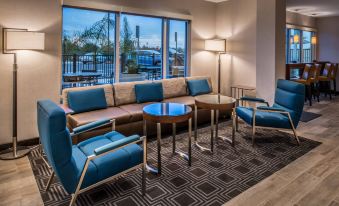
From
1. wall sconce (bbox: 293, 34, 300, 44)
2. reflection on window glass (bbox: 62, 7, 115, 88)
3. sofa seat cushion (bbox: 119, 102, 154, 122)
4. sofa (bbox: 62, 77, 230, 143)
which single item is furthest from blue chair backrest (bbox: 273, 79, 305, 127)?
wall sconce (bbox: 293, 34, 300, 44)

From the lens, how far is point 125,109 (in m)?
4.00

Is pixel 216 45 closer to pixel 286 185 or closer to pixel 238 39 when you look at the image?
pixel 238 39

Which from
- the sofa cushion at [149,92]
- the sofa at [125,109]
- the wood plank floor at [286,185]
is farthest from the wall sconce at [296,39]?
the sofa cushion at [149,92]

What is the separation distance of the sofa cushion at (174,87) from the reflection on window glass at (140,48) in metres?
0.55

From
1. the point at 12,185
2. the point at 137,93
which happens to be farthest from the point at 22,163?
the point at 137,93

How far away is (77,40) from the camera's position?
4273 mm

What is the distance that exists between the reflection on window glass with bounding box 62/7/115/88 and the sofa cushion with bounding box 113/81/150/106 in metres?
0.52

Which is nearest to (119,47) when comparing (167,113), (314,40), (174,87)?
(174,87)

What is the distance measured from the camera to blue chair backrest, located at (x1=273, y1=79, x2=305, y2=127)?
3.71m

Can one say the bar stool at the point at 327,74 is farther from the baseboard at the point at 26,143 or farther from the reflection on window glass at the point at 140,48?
the baseboard at the point at 26,143

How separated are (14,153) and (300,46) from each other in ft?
29.9

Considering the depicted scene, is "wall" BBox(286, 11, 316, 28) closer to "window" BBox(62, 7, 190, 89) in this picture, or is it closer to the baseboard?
"window" BBox(62, 7, 190, 89)

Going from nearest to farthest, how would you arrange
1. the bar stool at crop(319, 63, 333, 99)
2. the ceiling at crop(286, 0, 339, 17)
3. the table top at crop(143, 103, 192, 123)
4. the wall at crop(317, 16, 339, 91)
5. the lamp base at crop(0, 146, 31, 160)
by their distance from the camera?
the table top at crop(143, 103, 192, 123)
the lamp base at crop(0, 146, 31, 160)
the ceiling at crop(286, 0, 339, 17)
the bar stool at crop(319, 63, 333, 99)
the wall at crop(317, 16, 339, 91)

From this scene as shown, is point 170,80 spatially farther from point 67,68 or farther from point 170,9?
point 67,68
